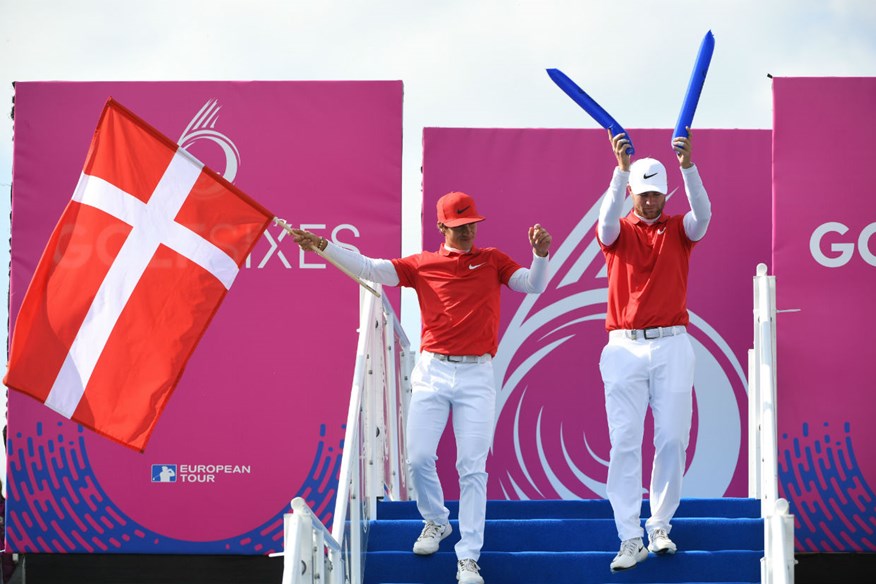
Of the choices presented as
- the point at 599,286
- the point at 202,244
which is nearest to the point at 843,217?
the point at 599,286

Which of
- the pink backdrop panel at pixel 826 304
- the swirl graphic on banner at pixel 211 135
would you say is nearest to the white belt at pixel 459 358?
the pink backdrop panel at pixel 826 304

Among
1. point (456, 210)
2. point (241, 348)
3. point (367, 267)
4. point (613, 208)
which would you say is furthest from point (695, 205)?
point (241, 348)

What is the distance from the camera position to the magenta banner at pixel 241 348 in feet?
39.7

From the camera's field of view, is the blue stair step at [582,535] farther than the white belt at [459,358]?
Yes

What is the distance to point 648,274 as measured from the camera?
28.9ft

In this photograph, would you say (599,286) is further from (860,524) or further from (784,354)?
(860,524)

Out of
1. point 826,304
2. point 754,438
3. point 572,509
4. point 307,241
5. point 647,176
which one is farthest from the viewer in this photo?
point 826,304

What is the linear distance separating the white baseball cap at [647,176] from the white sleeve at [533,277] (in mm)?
663

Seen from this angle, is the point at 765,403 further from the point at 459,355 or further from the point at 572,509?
the point at 459,355

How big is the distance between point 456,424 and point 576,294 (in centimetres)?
385

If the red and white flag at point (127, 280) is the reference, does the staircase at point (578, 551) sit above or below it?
below

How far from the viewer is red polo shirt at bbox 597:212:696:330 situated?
8719 millimetres

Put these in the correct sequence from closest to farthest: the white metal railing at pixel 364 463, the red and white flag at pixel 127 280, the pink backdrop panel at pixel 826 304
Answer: the white metal railing at pixel 364 463 < the red and white flag at pixel 127 280 < the pink backdrop panel at pixel 826 304

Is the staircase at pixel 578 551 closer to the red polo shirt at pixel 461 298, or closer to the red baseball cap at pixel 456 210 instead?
the red polo shirt at pixel 461 298
